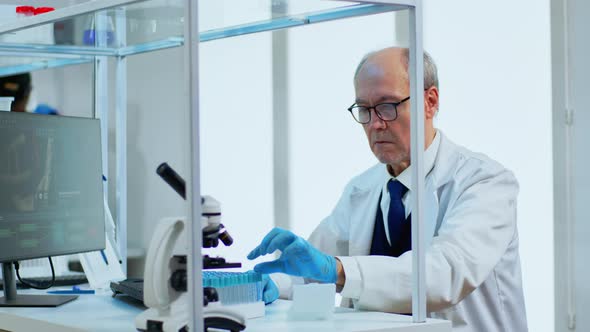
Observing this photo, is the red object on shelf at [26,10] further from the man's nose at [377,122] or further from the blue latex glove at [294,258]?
the blue latex glove at [294,258]

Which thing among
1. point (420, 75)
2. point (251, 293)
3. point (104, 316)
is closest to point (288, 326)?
point (251, 293)

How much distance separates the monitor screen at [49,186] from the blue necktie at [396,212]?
73cm

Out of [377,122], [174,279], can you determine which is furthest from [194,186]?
[377,122]

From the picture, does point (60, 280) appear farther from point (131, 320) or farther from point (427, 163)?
point (427, 163)

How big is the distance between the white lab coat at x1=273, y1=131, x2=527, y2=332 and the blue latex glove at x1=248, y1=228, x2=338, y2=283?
2.9 inches

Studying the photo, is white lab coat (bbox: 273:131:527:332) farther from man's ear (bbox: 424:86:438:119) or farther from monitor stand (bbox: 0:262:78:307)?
monitor stand (bbox: 0:262:78:307)

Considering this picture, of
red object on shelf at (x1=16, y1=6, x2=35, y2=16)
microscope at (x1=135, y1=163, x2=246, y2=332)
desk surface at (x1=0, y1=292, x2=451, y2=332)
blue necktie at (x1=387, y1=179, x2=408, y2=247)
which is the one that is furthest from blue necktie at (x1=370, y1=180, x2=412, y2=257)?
red object on shelf at (x1=16, y1=6, x2=35, y2=16)

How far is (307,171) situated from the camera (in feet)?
14.7

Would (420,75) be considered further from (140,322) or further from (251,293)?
(140,322)

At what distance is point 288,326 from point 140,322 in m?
0.29

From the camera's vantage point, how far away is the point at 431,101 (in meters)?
2.51

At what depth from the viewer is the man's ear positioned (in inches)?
98.6

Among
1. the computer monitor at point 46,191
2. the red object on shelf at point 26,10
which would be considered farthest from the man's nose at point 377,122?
the red object on shelf at point 26,10

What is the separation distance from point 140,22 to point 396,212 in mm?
801
